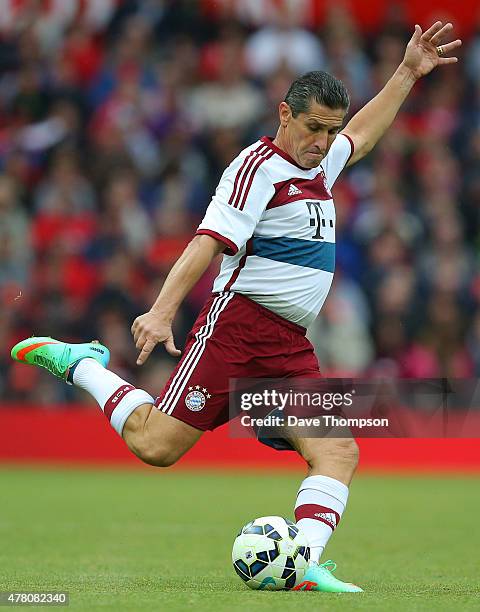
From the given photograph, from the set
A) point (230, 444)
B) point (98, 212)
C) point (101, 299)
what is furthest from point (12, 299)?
point (230, 444)

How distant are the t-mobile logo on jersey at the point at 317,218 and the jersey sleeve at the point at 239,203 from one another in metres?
0.24

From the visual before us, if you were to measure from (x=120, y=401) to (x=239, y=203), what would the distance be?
1.18 meters

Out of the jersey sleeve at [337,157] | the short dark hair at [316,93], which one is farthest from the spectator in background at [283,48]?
the short dark hair at [316,93]

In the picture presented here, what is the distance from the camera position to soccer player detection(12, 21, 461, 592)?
6.00 m

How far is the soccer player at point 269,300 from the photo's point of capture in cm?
600

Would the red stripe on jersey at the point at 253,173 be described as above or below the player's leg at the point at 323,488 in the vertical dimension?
above

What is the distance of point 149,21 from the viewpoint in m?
16.8

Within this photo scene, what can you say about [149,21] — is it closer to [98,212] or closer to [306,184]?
[98,212]

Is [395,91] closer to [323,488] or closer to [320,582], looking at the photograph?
[323,488]

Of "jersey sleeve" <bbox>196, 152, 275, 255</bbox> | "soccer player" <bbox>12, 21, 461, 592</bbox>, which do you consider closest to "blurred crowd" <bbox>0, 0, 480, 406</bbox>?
"soccer player" <bbox>12, 21, 461, 592</bbox>

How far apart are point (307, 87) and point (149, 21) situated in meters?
11.1

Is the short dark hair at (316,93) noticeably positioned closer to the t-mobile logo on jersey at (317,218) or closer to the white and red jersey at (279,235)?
the white and red jersey at (279,235)

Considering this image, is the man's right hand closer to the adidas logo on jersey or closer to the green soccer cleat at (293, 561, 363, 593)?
the adidas logo on jersey

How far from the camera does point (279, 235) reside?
20.2 feet
